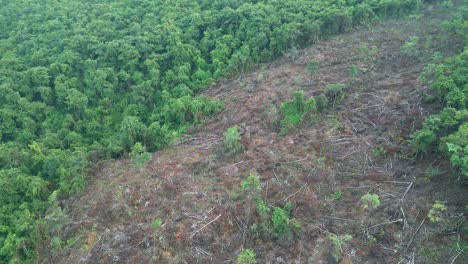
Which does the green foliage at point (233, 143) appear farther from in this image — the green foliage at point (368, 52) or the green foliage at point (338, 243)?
the green foliage at point (368, 52)

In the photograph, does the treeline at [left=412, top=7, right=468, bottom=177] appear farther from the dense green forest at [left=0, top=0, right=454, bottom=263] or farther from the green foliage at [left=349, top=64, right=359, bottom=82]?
the green foliage at [left=349, top=64, right=359, bottom=82]

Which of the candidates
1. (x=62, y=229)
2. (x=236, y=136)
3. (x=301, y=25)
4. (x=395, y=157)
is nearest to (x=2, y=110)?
(x=62, y=229)

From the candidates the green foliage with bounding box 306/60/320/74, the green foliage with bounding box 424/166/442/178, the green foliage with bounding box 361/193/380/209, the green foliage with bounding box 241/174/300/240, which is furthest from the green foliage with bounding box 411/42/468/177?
the green foliage with bounding box 241/174/300/240

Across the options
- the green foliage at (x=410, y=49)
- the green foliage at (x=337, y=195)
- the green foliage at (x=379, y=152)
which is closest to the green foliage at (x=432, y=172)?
the green foliage at (x=379, y=152)

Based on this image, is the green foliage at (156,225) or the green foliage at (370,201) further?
the green foliage at (156,225)

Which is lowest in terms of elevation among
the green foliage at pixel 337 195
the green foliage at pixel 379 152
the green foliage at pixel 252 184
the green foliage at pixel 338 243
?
the green foliage at pixel 338 243

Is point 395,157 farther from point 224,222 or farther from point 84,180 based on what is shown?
point 84,180
